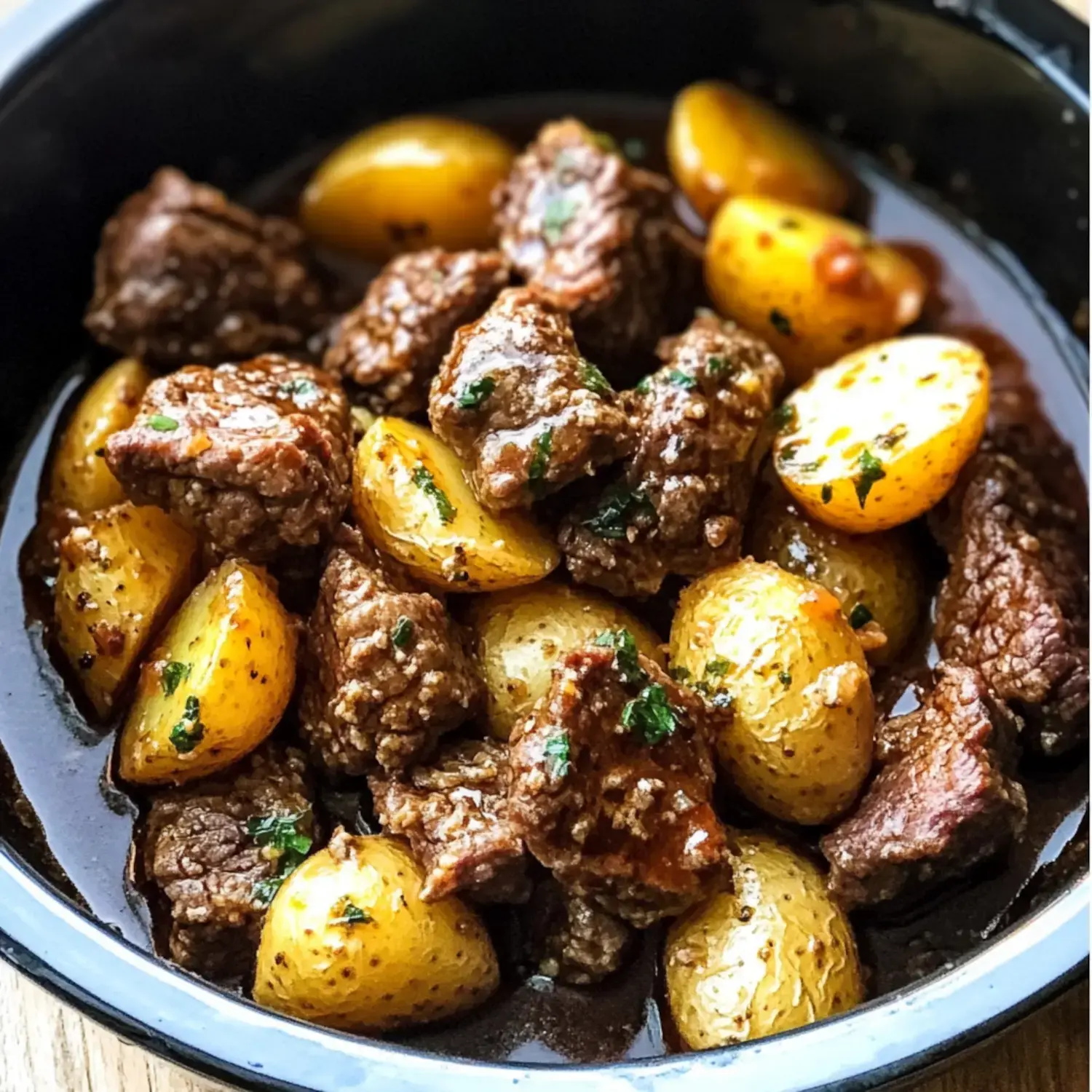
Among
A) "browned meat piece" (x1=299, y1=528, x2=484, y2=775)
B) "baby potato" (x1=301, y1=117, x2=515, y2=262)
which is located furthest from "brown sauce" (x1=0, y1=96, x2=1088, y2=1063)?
"baby potato" (x1=301, y1=117, x2=515, y2=262)

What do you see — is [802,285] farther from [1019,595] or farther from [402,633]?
[402,633]

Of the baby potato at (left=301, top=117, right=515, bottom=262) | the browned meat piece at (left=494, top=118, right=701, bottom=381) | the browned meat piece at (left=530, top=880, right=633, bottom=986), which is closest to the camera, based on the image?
the browned meat piece at (left=530, top=880, right=633, bottom=986)

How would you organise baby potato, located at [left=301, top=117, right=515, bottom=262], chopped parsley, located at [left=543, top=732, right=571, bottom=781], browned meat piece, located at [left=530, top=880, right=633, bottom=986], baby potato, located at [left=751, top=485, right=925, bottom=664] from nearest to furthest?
chopped parsley, located at [left=543, top=732, right=571, bottom=781]
browned meat piece, located at [left=530, top=880, right=633, bottom=986]
baby potato, located at [left=751, top=485, right=925, bottom=664]
baby potato, located at [left=301, top=117, right=515, bottom=262]

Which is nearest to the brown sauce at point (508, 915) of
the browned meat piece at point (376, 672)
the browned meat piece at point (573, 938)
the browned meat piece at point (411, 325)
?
the browned meat piece at point (573, 938)

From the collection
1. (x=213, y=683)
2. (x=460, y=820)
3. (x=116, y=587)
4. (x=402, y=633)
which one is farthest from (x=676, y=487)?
(x=116, y=587)

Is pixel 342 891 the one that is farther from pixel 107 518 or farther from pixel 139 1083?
pixel 107 518

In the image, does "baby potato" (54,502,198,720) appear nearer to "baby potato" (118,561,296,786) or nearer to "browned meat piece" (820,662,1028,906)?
"baby potato" (118,561,296,786)
